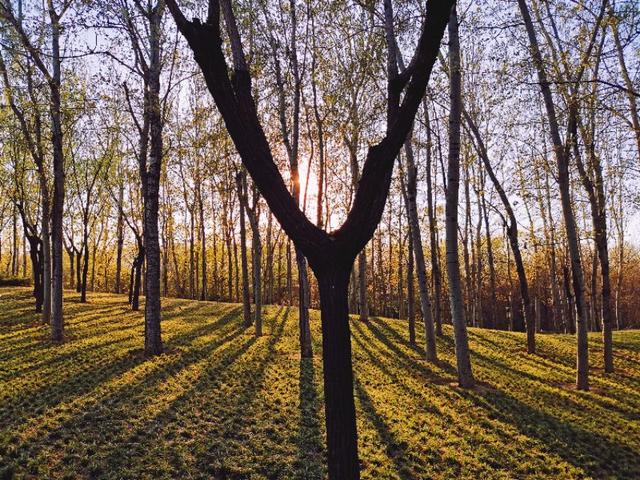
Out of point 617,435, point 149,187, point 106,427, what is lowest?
point 617,435

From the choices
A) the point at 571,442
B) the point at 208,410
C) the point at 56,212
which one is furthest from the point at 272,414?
the point at 56,212

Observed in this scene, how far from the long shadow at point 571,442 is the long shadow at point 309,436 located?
4.27 metres

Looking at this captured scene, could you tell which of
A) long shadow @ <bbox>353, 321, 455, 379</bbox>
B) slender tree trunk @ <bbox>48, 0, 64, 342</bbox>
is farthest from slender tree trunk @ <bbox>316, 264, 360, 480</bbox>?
slender tree trunk @ <bbox>48, 0, 64, 342</bbox>

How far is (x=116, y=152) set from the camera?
3041 cm

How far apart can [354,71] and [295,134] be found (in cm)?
569

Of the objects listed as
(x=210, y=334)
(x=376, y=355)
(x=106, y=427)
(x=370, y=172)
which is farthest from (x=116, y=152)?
(x=370, y=172)

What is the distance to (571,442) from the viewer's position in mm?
8906

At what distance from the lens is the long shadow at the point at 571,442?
313 inches

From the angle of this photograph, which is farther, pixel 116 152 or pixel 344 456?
pixel 116 152

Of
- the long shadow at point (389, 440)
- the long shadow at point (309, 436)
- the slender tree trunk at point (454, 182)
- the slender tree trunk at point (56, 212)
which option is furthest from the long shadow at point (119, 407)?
the slender tree trunk at point (454, 182)

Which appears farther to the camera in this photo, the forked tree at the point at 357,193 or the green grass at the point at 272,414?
the green grass at the point at 272,414

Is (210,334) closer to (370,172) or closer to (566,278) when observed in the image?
(370,172)

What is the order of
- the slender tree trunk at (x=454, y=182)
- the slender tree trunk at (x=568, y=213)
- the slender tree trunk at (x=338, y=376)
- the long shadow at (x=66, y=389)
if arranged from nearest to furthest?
the slender tree trunk at (x=338, y=376) < the long shadow at (x=66, y=389) < the slender tree trunk at (x=454, y=182) < the slender tree trunk at (x=568, y=213)

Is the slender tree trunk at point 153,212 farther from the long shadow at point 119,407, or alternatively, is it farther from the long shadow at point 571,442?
the long shadow at point 571,442
